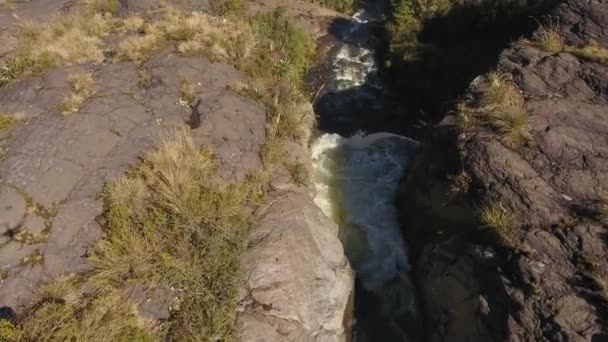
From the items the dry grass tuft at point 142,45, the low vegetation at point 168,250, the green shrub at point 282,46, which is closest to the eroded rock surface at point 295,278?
the low vegetation at point 168,250

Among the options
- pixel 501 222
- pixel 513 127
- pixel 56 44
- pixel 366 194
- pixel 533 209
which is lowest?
pixel 366 194

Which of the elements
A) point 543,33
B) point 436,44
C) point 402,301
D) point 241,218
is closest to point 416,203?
A: point 402,301

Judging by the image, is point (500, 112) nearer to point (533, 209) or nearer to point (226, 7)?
point (533, 209)

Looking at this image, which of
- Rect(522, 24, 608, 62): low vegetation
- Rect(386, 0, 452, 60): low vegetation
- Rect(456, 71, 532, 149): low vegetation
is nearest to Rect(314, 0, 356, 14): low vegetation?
Rect(386, 0, 452, 60): low vegetation

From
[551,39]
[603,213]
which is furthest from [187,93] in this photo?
[603,213]

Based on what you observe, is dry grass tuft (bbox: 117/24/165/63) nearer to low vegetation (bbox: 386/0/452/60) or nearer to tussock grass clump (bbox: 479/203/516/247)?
→ low vegetation (bbox: 386/0/452/60)

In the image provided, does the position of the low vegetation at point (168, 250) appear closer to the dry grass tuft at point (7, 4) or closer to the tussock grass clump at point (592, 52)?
A: the dry grass tuft at point (7, 4)

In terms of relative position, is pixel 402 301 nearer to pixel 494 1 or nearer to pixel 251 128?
pixel 251 128

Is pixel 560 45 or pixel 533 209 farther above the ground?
pixel 560 45
